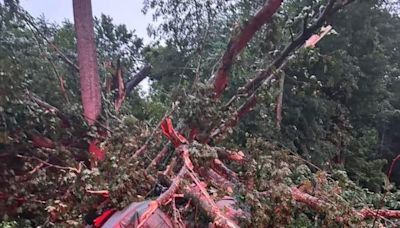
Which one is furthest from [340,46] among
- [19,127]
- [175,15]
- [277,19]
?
[19,127]

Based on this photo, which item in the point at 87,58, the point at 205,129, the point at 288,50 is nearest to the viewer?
the point at 205,129

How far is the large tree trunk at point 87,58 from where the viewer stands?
5.90 meters

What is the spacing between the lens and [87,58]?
19.5 feet

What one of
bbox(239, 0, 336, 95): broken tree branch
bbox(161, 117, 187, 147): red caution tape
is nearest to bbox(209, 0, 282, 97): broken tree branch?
bbox(239, 0, 336, 95): broken tree branch

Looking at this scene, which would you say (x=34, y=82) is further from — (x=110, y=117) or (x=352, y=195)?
Answer: (x=352, y=195)

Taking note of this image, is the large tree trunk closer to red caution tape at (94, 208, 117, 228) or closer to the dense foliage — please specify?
the dense foliage

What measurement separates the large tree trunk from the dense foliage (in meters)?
0.17

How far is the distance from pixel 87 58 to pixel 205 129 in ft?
5.92

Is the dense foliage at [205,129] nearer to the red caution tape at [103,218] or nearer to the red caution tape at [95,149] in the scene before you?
the red caution tape at [95,149]

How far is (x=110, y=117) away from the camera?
6.25 meters

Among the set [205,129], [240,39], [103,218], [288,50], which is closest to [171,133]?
[205,129]

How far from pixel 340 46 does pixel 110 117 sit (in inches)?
226

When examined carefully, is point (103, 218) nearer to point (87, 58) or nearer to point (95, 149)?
point (95, 149)

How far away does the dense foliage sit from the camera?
407 cm
